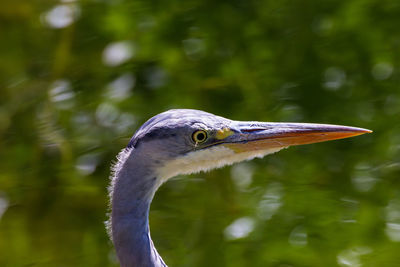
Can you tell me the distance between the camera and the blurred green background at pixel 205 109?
3.38m

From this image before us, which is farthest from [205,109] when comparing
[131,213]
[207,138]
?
[131,213]

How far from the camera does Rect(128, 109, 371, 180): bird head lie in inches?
81.3

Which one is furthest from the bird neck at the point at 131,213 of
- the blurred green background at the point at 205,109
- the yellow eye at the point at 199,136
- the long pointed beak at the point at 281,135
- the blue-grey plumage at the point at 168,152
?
the blurred green background at the point at 205,109

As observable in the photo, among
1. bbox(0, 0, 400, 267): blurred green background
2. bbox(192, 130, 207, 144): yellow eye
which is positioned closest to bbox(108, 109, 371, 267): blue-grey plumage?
bbox(192, 130, 207, 144): yellow eye

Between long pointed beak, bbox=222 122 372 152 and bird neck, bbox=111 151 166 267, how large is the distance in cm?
36

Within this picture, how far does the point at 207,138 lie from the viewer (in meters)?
2.14

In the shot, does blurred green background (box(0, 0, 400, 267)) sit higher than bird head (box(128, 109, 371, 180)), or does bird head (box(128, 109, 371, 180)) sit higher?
bird head (box(128, 109, 371, 180))

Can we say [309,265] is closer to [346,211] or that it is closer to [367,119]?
[346,211]

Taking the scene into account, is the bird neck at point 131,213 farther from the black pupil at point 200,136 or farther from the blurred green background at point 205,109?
the blurred green background at point 205,109

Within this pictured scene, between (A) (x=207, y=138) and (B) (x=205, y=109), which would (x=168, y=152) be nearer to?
(A) (x=207, y=138)

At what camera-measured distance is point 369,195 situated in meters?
3.36

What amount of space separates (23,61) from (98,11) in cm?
59

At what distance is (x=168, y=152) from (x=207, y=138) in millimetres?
157

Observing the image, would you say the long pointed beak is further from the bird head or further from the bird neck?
the bird neck
